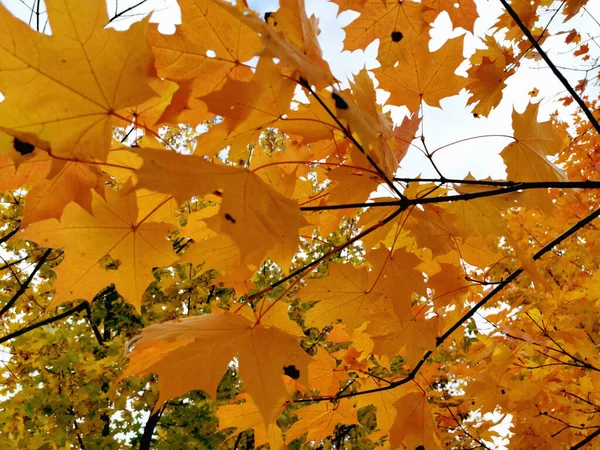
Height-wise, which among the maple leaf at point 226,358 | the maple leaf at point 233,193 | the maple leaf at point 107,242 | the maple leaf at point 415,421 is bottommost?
the maple leaf at point 415,421

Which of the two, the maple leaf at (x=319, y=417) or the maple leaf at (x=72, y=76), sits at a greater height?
the maple leaf at (x=72, y=76)

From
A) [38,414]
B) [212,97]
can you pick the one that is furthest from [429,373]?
[38,414]

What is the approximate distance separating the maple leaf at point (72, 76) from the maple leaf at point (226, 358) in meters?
0.43

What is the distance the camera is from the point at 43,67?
0.77 m

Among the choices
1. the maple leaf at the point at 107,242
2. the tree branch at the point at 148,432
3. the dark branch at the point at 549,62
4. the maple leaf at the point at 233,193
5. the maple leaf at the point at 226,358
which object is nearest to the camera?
the maple leaf at the point at 233,193

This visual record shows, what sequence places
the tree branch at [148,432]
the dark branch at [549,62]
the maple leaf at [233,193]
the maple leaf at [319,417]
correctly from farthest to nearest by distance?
the tree branch at [148,432] → the maple leaf at [319,417] → the dark branch at [549,62] → the maple leaf at [233,193]

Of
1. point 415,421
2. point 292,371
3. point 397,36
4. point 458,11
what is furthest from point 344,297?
point 458,11

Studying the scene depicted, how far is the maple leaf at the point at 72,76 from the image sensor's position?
29.5 inches

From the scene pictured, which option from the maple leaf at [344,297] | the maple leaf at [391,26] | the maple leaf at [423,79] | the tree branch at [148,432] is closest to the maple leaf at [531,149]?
the maple leaf at [423,79]

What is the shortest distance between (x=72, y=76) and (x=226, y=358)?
64 cm

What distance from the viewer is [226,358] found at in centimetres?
101

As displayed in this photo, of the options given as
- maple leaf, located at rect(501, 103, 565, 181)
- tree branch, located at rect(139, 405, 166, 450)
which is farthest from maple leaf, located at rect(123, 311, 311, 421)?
tree branch, located at rect(139, 405, 166, 450)

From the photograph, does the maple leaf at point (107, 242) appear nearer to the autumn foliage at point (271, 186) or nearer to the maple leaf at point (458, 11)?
the autumn foliage at point (271, 186)

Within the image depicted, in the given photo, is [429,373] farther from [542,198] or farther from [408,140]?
[408,140]
